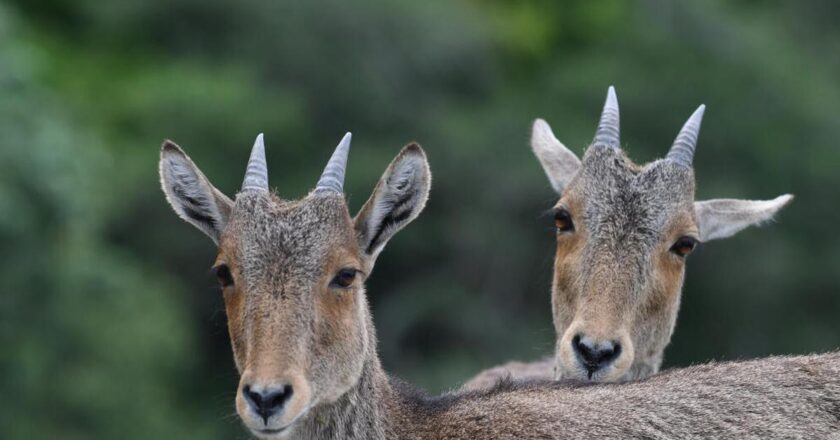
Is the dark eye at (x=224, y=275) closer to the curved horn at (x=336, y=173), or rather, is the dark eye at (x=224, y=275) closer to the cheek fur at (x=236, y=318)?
the cheek fur at (x=236, y=318)

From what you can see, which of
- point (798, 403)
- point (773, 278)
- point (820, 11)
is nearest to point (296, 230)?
Answer: point (798, 403)

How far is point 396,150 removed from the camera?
65375 millimetres

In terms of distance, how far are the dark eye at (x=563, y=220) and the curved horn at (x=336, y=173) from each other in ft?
10.6

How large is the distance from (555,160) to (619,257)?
2683mm

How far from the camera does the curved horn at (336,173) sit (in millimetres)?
14352

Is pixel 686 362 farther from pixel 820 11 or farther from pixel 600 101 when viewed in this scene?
pixel 820 11

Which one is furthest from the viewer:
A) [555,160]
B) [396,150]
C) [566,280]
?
[396,150]

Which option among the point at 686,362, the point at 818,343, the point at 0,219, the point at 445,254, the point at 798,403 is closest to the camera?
the point at 798,403

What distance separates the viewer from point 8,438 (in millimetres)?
46906

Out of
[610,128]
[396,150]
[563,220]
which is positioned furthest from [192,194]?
[396,150]

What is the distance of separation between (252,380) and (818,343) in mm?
49890

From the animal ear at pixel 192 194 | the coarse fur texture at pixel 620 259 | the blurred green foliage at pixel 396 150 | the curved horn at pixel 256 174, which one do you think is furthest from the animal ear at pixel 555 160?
the blurred green foliage at pixel 396 150

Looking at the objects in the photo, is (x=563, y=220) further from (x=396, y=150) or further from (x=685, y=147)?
(x=396, y=150)

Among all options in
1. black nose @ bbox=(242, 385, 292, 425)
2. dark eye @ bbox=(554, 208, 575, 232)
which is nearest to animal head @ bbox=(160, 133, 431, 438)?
black nose @ bbox=(242, 385, 292, 425)
